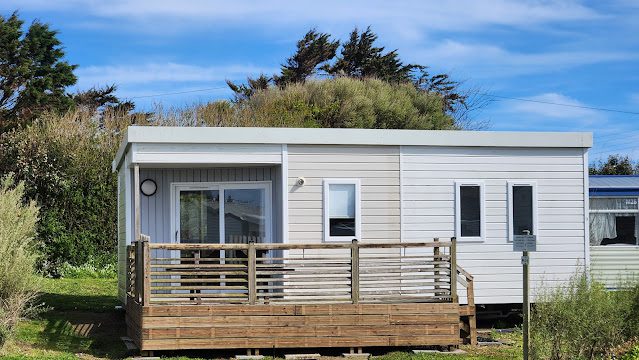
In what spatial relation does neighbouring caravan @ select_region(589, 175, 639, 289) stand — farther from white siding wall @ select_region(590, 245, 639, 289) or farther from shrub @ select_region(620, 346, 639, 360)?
shrub @ select_region(620, 346, 639, 360)

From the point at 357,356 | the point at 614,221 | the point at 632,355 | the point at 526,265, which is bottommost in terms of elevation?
the point at 357,356

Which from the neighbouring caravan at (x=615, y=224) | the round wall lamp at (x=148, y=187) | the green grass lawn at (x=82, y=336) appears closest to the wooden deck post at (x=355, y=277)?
the green grass lawn at (x=82, y=336)

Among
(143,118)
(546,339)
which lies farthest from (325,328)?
(143,118)

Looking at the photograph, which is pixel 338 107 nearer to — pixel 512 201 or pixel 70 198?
pixel 70 198

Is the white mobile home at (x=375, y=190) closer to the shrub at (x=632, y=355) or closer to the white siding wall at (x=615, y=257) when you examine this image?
the shrub at (x=632, y=355)

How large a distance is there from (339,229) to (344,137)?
4.45 feet

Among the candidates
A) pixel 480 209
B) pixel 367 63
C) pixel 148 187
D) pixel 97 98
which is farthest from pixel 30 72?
pixel 480 209

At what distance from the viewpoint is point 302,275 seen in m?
12.7

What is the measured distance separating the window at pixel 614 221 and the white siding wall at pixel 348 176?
263 inches

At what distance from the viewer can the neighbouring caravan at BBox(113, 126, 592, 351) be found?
39.1ft

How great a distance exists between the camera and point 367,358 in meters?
11.8

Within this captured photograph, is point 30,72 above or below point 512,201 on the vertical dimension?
above

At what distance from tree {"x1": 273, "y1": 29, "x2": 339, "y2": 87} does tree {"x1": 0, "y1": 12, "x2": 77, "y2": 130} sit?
338 inches

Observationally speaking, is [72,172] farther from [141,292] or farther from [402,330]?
[402,330]
